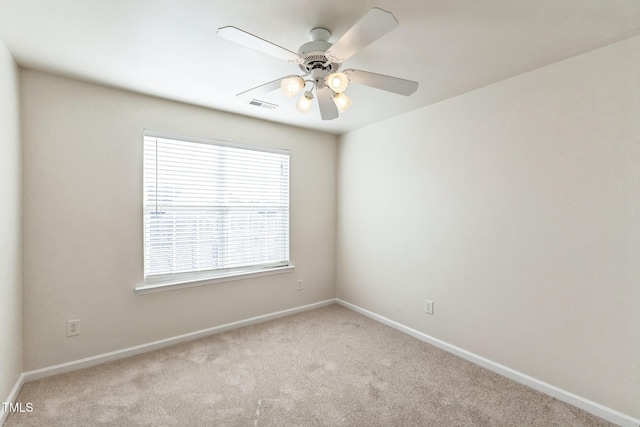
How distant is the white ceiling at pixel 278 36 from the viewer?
1.51 meters

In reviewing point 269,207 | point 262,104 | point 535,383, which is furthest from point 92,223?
point 535,383

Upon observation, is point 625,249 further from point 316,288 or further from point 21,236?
point 21,236

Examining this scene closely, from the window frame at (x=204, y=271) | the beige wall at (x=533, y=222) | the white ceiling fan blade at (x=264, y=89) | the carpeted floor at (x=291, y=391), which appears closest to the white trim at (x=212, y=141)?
the window frame at (x=204, y=271)

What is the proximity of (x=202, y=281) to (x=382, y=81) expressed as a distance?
2.50 m

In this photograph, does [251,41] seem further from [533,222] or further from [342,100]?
[533,222]

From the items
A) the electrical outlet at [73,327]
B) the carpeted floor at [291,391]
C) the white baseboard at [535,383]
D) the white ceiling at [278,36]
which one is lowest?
the carpeted floor at [291,391]

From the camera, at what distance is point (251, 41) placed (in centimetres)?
141

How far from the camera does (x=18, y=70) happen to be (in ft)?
7.01

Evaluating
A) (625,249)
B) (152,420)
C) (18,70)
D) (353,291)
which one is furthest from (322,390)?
(18,70)

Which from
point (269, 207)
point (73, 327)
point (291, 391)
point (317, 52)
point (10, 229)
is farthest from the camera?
point (269, 207)

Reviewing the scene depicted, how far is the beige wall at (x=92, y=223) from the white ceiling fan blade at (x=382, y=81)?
189cm

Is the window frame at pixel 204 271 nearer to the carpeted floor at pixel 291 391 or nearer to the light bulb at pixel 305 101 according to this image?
the carpeted floor at pixel 291 391

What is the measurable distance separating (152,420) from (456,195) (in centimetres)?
285

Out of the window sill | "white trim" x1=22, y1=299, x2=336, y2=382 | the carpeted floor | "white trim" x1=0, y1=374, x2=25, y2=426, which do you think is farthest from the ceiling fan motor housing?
"white trim" x1=0, y1=374, x2=25, y2=426
